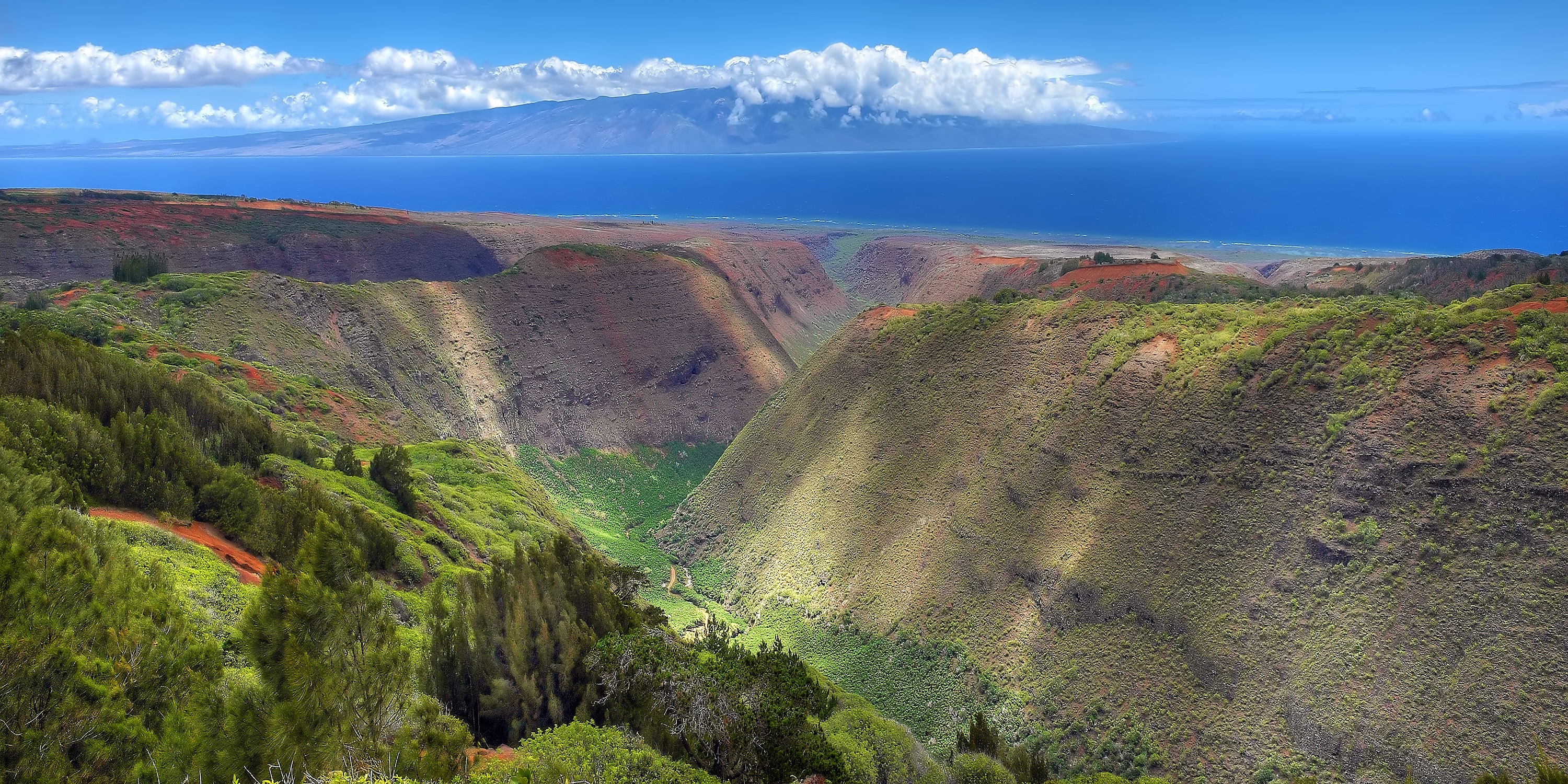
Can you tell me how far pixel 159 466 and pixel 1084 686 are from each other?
30155 mm

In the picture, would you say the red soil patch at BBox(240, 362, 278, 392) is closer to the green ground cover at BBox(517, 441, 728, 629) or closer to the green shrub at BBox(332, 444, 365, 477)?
the green shrub at BBox(332, 444, 365, 477)

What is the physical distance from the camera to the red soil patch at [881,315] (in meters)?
54.4

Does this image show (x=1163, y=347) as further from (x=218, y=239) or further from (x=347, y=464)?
(x=218, y=239)

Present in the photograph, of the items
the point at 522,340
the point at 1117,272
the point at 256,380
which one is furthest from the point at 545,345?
the point at 1117,272

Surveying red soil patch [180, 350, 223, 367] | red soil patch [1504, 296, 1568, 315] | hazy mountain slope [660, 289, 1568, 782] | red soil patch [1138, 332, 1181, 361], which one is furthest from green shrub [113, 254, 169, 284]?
red soil patch [1504, 296, 1568, 315]

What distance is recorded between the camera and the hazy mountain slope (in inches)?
953

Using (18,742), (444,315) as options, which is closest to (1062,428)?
(18,742)

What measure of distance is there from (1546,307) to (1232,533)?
46.4 ft

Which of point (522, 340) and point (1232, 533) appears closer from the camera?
point (1232, 533)

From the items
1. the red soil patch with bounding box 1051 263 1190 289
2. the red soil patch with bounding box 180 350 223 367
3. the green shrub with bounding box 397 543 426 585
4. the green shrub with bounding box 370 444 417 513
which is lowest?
the green shrub with bounding box 397 543 426 585

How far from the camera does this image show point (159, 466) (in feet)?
76.3

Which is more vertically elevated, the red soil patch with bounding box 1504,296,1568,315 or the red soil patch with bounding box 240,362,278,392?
the red soil patch with bounding box 1504,296,1568,315

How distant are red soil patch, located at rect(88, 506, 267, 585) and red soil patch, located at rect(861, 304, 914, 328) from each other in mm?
38469

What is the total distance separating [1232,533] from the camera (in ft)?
99.0
